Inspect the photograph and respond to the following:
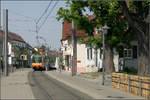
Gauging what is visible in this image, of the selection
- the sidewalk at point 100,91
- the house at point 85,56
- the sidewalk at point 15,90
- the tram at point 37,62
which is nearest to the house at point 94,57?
the house at point 85,56

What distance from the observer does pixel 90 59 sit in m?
41.5

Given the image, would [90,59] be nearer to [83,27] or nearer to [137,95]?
[83,27]

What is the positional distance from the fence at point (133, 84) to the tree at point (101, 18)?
752cm

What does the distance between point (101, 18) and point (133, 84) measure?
→ 36.1 ft

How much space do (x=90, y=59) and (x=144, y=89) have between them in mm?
27343

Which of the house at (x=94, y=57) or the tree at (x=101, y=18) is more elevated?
the tree at (x=101, y=18)

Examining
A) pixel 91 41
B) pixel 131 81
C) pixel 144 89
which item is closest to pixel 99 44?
pixel 91 41

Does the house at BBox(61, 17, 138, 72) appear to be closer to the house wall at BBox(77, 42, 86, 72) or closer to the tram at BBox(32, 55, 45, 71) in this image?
the house wall at BBox(77, 42, 86, 72)

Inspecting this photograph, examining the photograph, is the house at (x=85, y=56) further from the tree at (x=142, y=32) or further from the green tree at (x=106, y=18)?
the tree at (x=142, y=32)

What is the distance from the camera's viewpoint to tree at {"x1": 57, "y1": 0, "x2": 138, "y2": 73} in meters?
25.4

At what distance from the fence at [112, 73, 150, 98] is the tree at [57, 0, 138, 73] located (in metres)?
7.52

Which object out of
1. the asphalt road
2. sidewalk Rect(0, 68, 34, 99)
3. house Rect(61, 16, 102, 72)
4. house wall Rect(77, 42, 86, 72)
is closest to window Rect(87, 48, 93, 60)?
house Rect(61, 16, 102, 72)

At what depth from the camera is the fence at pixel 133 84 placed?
14.1m

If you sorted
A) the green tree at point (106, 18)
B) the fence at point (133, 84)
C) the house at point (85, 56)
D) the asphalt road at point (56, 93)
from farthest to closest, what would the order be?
the house at point (85, 56)
the green tree at point (106, 18)
the fence at point (133, 84)
the asphalt road at point (56, 93)
